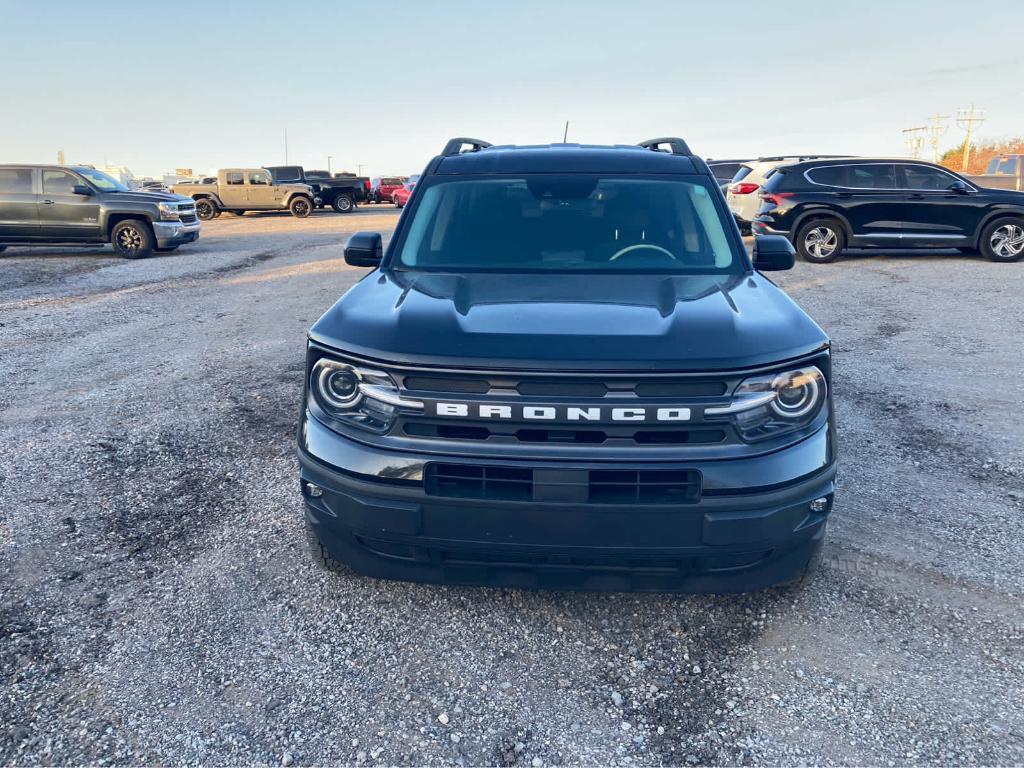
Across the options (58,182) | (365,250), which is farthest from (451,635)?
(58,182)

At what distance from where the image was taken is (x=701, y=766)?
224 centimetres

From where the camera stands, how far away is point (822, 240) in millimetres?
13102

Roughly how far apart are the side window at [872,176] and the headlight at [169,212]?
490 inches

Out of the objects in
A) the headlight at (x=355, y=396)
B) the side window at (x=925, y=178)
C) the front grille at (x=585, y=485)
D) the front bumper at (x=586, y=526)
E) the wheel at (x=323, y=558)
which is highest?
the side window at (x=925, y=178)

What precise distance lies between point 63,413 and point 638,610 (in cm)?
444

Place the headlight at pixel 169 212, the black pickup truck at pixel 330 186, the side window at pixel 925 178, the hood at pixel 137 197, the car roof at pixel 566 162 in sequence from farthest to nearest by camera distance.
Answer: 1. the black pickup truck at pixel 330 186
2. the headlight at pixel 169 212
3. the hood at pixel 137 197
4. the side window at pixel 925 178
5. the car roof at pixel 566 162

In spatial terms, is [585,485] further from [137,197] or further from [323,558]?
[137,197]

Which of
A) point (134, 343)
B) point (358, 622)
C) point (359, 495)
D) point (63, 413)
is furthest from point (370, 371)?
point (134, 343)

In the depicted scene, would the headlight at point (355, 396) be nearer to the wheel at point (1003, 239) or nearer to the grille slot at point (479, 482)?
the grille slot at point (479, 482)

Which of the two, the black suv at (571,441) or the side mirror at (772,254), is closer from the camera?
the black suv at (571,441)

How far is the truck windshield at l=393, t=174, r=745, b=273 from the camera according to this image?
11.8 ft

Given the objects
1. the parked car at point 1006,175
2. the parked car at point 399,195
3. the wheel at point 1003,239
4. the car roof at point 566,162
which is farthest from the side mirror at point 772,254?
the parked car at point 399,195

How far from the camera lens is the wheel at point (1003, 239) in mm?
12867

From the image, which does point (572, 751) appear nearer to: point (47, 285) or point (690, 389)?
point (690, 389)
